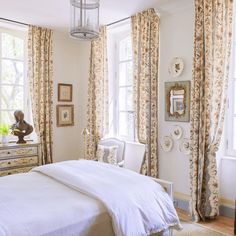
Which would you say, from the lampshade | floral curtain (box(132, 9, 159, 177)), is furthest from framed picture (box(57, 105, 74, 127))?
the lampshade

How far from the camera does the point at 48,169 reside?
107 inches

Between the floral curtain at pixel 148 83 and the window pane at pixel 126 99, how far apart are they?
55cm

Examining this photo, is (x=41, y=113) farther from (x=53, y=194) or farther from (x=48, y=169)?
(x=53, y=194)

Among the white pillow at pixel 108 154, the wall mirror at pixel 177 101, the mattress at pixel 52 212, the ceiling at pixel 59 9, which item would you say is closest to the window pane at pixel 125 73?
the ceiling at pixel 59 9

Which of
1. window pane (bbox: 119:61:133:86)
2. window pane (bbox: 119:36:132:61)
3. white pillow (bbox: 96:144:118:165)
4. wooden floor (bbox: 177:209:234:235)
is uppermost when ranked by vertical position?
window pane (bbox: 119:36:132:61)

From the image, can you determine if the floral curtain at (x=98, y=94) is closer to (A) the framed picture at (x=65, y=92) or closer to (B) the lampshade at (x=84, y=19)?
(A) the framed picture at (x=65, y=92)

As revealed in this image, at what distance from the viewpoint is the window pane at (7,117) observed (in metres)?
4.50

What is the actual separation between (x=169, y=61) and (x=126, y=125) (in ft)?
4.54

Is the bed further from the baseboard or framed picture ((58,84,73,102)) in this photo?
framed picture ((58,84,73,102))

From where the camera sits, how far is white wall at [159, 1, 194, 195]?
3510 mm

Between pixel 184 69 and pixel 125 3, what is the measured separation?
1188 mm

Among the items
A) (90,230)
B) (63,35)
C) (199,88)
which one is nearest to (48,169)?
(90,230)

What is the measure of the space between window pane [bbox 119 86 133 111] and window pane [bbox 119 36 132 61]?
543 mm

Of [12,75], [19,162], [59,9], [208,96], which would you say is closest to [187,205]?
[208,96]
